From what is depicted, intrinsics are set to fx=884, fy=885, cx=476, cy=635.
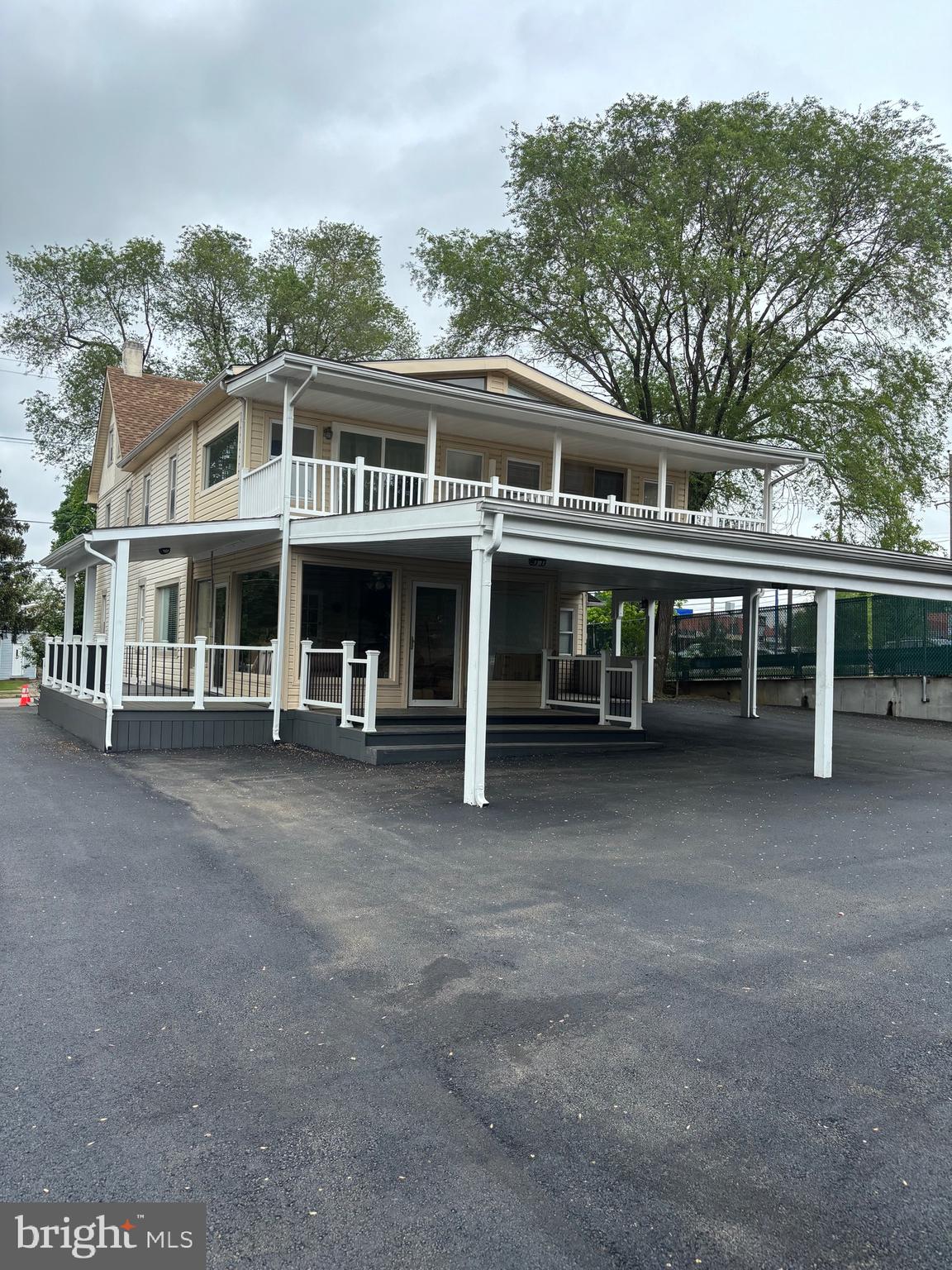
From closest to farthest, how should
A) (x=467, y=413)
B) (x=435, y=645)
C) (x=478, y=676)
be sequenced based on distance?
(x=478, y=676)
(x=467, y=413)
(x=435, y=645)

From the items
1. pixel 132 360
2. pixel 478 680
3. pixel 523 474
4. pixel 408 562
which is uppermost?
pixel 132 360

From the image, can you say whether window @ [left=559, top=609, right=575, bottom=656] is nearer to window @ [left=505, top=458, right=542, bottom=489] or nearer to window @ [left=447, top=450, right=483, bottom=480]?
window @ [left=505, top=458, right=542, bottom=489]

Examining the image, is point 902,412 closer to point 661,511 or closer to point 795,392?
point 795,392

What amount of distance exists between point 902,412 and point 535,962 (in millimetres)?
24220

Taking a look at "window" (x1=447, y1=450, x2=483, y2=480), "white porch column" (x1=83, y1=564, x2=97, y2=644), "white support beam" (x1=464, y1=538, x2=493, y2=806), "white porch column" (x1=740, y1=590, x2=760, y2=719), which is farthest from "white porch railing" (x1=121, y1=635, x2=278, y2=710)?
"white porch column" (x1=740, y1=590, x2=760, y2=719)

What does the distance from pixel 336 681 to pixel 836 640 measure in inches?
548

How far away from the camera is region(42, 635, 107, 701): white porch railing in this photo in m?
13.8

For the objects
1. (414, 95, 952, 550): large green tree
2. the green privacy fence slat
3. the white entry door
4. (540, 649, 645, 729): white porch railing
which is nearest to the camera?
(540, 649, 645, 729): white porch railing

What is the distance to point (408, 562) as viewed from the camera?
14680 millimetres

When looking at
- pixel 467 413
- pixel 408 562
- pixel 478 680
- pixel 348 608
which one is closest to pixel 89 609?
pixel 348 608

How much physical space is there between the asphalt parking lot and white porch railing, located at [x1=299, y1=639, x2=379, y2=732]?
456 centimetres

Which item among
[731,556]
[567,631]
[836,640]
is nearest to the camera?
[731,556]

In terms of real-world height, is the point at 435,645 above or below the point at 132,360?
below

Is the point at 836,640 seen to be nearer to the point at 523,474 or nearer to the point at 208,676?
the point at 523,474
